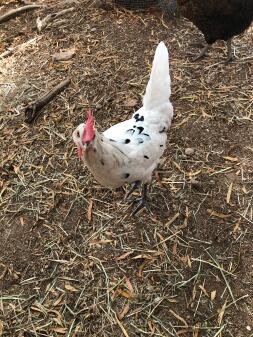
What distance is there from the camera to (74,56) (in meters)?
4.71

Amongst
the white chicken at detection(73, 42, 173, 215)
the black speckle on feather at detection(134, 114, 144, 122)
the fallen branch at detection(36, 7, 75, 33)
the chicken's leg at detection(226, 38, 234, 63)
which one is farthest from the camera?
the fallen branch at detection(36, 7, 75, 33)

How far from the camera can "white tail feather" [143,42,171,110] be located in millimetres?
2900

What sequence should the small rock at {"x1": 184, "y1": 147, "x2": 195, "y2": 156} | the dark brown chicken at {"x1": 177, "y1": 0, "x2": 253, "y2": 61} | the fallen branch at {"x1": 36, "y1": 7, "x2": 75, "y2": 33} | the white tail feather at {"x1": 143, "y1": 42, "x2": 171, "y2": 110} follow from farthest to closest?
the fallen branch at {"x1": 36, "y1": 7, "x2": 75, "y2": 33}
the dark brown chicken at {"x1": 177, "y1": 0, "x2": 253, "y2": 61}
the small rock at {"x1": 184, "y1": 147, "x2": 195, "y2": 156}
the white tail feather at {"x1": 143, "y1": 42, "x2": 171, "y2": 110}

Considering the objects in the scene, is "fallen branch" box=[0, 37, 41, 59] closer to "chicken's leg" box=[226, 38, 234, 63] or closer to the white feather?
"chicken's leg" box=[226, 38, 234, 63]

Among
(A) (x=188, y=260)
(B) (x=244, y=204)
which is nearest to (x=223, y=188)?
(B) (x=244, y=204)

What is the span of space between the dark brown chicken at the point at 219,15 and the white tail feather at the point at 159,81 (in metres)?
1.33

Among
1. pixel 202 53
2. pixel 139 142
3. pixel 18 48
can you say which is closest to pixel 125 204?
pixel 139 142

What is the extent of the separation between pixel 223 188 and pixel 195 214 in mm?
360

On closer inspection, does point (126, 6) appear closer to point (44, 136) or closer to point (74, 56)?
point (74, 56)

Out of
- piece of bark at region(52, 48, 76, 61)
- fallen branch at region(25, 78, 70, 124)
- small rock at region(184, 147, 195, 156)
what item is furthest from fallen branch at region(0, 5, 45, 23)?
small rock at region(184, 147, 195, 156)

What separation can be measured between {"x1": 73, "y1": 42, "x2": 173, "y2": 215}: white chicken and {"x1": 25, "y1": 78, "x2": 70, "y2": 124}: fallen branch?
1369 millimetres

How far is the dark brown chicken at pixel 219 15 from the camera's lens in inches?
154

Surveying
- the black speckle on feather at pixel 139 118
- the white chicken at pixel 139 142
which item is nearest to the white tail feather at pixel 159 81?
the white chicken at pixel 139 142

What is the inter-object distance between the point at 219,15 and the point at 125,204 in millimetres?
2171
